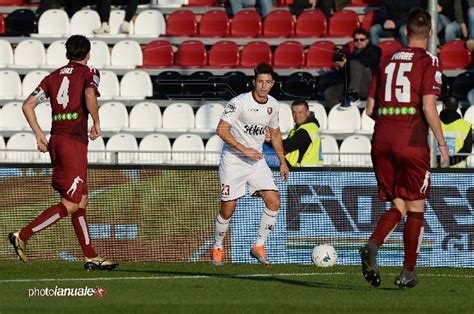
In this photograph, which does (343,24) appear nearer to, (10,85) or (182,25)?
(182,25)

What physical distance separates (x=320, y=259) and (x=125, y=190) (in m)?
2.51

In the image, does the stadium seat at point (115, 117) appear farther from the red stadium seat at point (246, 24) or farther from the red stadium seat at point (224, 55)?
the red stadium seat at point (246, 24)

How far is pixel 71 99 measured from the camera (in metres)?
13.2

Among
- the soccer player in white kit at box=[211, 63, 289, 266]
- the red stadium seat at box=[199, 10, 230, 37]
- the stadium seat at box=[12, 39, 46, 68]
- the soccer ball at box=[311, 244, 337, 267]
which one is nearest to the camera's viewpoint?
the soccer player in white kit at box=[211, 63, 289, 266]

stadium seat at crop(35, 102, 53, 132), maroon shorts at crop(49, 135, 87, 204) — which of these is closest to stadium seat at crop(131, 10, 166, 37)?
stadium seat at crop(35, 102, 53, 132)

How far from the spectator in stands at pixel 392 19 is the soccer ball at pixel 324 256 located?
7.93 m

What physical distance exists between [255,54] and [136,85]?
2.06m

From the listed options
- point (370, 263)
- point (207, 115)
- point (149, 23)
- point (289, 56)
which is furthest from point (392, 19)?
point (370, 263)

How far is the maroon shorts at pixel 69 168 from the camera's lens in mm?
13180

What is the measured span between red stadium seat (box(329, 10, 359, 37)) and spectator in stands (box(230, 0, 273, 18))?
47.5 inches

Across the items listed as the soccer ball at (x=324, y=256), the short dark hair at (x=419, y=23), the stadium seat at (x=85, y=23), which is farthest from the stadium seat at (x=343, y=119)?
the short dark hair at (x=419, y=23)

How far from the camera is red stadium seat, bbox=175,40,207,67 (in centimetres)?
2256

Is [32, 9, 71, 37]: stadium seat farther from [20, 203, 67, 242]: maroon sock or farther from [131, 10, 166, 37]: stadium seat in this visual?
[20, 203, 67, 242]: maroon sock

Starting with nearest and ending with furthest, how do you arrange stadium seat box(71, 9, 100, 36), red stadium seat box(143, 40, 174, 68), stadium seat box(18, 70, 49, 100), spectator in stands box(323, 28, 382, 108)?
spectator in stands box(323, 28, 382, 108) → stadium seat box(18, 70, 49, 100) → red stadium seat box(143, 40, 174, 68) → stadium seat box(71, 9, 100, 36)
